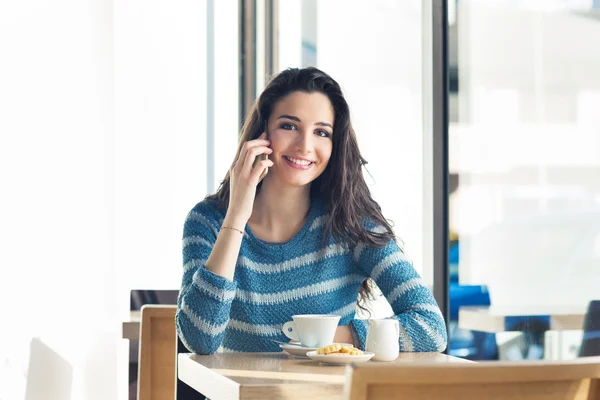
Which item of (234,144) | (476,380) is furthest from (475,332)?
(234,144)

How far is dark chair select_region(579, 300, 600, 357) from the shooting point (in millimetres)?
1711

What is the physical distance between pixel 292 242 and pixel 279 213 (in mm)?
91

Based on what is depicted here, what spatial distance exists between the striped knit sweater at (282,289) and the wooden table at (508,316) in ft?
1.06

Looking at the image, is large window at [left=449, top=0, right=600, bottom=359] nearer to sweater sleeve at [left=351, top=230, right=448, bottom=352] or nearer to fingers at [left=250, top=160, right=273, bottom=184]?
sweater sleeve at [left=351, top=230, right=448, bottom=352]

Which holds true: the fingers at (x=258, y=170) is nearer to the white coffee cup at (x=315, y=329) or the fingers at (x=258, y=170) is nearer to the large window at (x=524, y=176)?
the white coffee cup at (x=315, y=329)

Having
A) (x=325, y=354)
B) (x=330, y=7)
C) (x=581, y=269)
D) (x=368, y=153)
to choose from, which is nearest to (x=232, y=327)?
(x=325, y=354)

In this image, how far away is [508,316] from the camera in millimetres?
1988

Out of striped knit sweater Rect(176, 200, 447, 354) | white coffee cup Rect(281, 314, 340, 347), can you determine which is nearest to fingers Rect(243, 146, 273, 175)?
striped knit sweater Rect(176, 200, 447, 354)

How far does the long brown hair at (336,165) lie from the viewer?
1.80 m

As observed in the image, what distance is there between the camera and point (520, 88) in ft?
6.47

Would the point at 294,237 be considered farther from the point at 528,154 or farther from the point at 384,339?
the point at 528,154

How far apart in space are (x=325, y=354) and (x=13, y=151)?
7.30 ft

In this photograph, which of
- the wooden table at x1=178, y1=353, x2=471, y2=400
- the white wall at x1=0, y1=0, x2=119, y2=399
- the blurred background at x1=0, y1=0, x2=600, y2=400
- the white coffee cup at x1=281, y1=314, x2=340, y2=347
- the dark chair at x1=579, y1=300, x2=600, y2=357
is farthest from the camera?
the white wall at x1=0, y1=0, x2=119, y2=399

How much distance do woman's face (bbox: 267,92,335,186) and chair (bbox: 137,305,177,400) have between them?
43 centimetres
